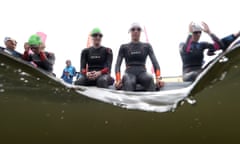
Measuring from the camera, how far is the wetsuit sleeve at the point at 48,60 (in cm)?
235

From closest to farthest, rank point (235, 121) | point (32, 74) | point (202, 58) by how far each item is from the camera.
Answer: point (235, 121) → point (32, 74) → point (202, 58)

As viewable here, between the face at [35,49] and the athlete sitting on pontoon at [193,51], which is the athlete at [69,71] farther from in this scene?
the athlete sitting on pontoon at [193,51]

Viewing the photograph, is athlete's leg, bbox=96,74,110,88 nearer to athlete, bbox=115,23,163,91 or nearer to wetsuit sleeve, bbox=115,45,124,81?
athlete, bbox=115,23,163,91

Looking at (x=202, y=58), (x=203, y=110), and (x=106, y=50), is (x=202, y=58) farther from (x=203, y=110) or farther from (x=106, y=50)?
(x=203, y=110)

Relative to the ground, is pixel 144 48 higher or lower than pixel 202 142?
higher

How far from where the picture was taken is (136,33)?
2635 millimetres

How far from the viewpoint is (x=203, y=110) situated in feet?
2.34

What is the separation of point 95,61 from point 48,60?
39 centimetres

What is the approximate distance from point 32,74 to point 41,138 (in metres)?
0.16

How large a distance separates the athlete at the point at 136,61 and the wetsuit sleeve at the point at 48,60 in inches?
20.3

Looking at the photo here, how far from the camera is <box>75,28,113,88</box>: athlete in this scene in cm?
249

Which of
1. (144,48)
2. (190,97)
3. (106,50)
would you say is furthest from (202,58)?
(190,97)

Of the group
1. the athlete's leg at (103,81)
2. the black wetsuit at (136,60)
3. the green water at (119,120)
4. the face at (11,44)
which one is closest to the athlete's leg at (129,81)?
the black wetsuit at (136,60)

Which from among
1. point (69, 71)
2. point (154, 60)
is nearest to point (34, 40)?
point (154, 60)
